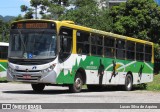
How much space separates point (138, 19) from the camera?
41.6 m

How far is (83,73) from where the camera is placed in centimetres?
2056

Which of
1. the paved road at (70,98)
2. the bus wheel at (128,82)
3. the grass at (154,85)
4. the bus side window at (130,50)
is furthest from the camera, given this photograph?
the grass at (154,85)

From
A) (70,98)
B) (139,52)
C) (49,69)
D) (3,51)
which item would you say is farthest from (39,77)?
(3,51)

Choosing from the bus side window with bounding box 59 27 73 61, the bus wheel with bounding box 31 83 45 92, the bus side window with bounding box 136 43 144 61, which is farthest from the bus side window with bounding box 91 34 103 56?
the bus side window with bounding box 136 43 144 61

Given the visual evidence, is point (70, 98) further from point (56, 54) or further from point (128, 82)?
point (128, 82)

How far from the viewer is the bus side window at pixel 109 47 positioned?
74.8ft

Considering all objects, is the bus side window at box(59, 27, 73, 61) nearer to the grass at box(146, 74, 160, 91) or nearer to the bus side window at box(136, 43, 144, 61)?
the bus side window at box(136, 43, 144, 61)

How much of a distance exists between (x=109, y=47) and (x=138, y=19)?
1901 centimetres

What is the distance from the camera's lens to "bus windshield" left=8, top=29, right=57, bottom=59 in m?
18.3

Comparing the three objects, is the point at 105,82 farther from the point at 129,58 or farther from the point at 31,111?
the point at 31,111

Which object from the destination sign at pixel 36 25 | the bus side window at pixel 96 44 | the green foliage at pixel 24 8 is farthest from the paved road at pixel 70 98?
the green foliage at pixel 24 8

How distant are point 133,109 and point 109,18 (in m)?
29.9

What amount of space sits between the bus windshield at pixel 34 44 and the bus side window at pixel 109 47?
4942 mm

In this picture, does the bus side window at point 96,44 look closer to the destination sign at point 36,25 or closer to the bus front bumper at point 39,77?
the destination sign at point 36,25
